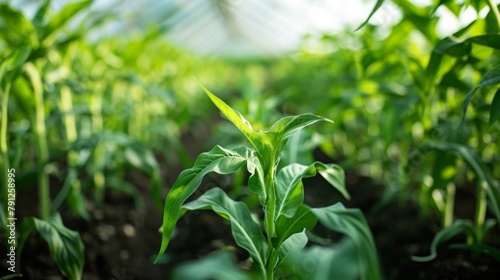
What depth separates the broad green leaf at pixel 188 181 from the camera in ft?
2.83

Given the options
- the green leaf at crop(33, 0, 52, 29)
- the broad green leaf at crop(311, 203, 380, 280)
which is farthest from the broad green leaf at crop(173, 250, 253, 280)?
the green leaf at crop(33, 0, 52, 29)

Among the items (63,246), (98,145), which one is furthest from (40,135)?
(63,246)

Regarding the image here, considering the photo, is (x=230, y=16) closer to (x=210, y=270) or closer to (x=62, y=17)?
(x=62, y=17)

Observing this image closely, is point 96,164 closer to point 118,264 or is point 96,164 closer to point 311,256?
point 118,264

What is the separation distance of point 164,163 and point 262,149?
9.06 ft

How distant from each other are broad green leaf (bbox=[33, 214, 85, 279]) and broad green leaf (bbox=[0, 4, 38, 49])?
75 centimetres

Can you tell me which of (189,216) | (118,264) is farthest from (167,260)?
(189,216)

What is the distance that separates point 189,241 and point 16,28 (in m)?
1.20

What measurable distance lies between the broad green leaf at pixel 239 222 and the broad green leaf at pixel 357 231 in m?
0.22

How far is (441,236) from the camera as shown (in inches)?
49.9

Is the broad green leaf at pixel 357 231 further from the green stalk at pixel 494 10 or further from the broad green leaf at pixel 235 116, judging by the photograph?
the green stalk at pixel 494 10

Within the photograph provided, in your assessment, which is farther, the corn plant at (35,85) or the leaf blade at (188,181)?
the corn plant at (35,85)

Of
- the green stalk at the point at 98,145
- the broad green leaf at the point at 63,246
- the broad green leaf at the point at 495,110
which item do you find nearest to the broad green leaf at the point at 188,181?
the broad green leaf at the point at 63,246

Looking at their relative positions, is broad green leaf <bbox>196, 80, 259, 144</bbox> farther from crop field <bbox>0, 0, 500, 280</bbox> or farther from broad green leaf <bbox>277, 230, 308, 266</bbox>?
broad green leaf <bbox>277, 230, 308, 266</bbox>
